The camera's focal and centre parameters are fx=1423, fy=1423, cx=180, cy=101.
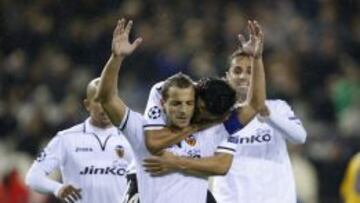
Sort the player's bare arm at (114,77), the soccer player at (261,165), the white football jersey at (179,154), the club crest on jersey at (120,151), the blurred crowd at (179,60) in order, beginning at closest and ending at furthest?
the player's bare arm at (114,77) → the white football jersey at (179,154) → the soccer player at (261,165) → the club crest on jersey at (120,151) → the blurred crowd at (179,60)

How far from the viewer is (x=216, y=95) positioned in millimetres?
8703

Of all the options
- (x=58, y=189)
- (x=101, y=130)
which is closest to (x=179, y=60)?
(x=101, y=130)

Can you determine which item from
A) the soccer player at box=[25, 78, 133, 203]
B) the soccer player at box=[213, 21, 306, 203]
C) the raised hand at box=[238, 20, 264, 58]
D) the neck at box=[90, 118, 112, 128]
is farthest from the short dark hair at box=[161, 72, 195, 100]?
the neck at box=[90, 118, 112, 128]

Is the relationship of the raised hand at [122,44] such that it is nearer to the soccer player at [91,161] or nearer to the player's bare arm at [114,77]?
the player's bare arm at [114,77]

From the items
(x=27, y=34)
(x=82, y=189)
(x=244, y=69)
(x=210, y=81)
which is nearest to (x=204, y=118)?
(x=210, y=81)

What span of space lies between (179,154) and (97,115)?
1549mm

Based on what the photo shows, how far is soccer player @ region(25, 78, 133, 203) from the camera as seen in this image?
10094 mm

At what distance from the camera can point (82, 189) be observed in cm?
1009

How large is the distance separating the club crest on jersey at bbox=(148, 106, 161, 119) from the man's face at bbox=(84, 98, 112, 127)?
Answer: 1.39m

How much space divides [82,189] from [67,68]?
745 centimetres

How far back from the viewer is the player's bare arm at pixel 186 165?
28.6 ft

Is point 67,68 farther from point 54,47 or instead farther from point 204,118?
point 204,118

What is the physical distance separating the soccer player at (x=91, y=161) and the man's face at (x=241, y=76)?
1.01 metres

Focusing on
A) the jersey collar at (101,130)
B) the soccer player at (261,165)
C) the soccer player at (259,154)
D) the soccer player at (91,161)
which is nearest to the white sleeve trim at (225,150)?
the soccer player at (259,154)
